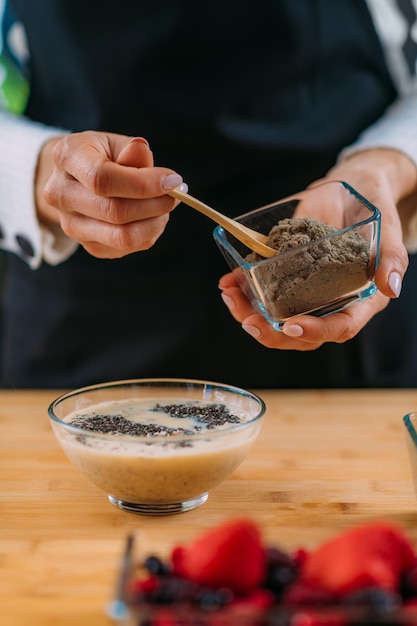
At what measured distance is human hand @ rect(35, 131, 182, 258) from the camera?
1008mm

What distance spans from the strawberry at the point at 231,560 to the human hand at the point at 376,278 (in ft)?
1.45

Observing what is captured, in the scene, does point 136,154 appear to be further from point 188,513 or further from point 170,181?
point 188,513

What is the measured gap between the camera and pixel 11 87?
1.62 metres

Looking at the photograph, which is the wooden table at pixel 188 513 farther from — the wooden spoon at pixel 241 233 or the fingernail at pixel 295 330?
the wooden spoon at pixel 241 233

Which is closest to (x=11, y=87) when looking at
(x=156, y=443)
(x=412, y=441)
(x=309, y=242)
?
(x=309, y=242)

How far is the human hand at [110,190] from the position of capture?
3.31ft

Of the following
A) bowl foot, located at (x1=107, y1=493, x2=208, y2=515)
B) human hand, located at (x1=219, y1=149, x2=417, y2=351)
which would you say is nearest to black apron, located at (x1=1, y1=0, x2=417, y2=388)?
human hand, located at (x1=219, y1=149, x2=417, y2=351)

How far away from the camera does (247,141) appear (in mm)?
1508

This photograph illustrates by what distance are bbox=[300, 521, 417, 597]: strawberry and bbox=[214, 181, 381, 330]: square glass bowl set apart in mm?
413

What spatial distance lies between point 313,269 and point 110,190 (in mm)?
279

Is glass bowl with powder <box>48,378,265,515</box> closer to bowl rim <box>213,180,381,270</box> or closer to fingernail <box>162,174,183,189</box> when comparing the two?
bowl rim <box>213,180,381,270</box>

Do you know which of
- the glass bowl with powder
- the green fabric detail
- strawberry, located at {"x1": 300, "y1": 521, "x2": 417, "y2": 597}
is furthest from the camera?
the green fabric detail

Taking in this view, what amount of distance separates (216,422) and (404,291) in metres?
0.83

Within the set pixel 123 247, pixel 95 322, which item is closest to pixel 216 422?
pixel 123 247
